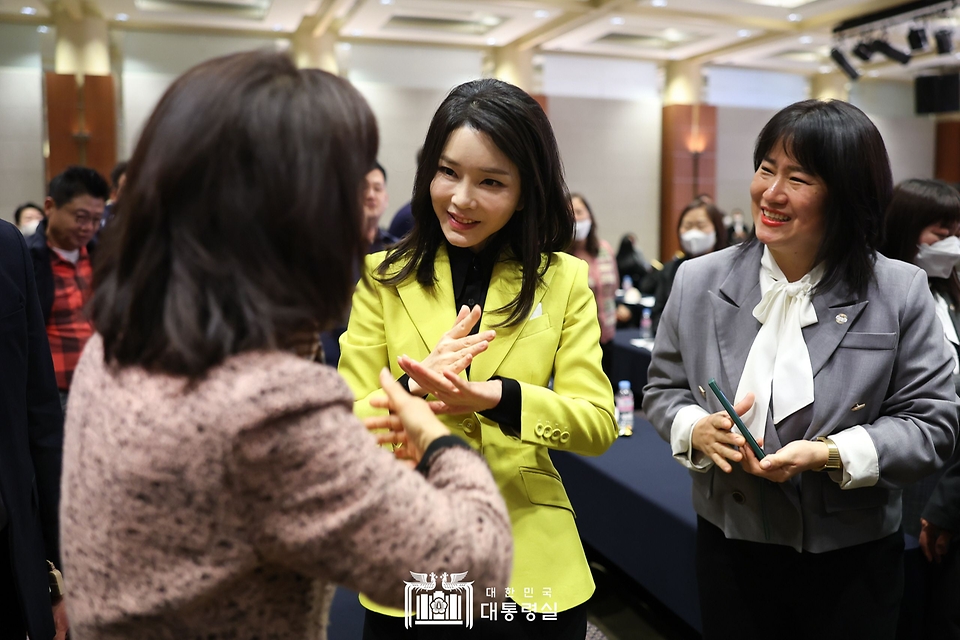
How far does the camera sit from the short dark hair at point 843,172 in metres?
1.48

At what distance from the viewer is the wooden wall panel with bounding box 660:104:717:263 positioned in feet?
37.2

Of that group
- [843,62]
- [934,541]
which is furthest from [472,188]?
[843,62]

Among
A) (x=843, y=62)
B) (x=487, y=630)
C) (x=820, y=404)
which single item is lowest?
(x=487, y=630)

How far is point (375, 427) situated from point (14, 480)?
0.88m

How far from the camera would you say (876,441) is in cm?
144

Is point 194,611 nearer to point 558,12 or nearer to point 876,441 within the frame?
point 876,441

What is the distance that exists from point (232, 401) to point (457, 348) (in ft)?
1.83

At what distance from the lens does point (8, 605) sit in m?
1.55

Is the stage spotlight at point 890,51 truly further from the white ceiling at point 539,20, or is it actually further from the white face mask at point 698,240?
the white face mask at point 698,240

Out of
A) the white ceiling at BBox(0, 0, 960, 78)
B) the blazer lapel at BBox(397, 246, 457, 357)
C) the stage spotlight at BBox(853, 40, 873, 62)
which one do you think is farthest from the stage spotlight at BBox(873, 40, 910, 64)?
the blazer lapel at BBox(397, 246, 457, 357)

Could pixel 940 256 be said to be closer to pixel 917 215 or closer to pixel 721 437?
pixel 917 215

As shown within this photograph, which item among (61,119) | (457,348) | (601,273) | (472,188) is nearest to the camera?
(457,348)

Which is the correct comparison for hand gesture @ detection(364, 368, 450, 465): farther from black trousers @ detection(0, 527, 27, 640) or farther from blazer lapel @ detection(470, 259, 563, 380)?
black trousers @ detection(0, 527, 27, 640)

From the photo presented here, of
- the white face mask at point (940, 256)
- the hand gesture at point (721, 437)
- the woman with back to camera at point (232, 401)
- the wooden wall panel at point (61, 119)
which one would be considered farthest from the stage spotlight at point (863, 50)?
the woman with back to camera at point (232, 401)
